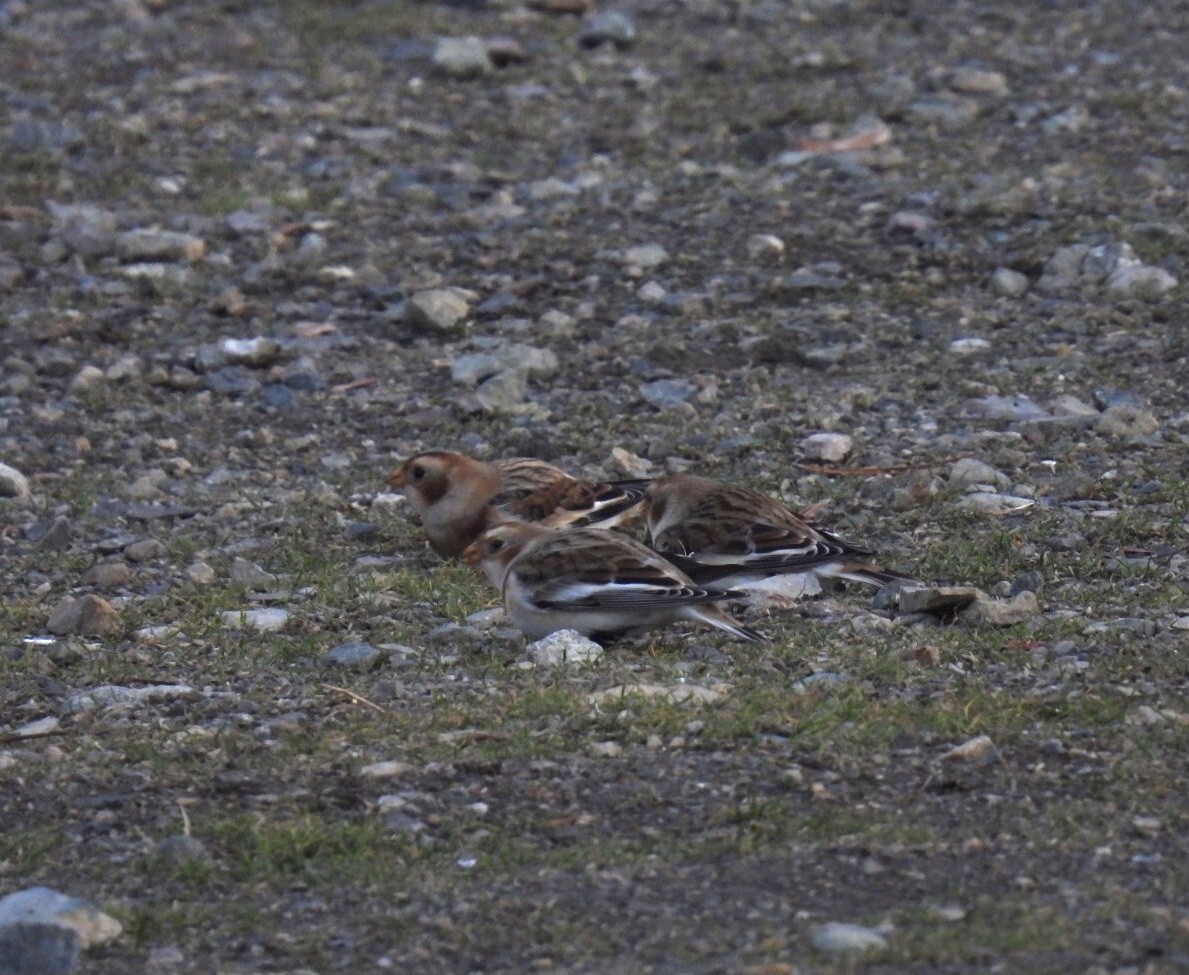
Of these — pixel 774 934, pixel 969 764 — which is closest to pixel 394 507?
pixel 969 764

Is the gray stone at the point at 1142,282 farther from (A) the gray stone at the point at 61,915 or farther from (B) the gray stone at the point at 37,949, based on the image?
(B) the gray stone at the point at 37,949

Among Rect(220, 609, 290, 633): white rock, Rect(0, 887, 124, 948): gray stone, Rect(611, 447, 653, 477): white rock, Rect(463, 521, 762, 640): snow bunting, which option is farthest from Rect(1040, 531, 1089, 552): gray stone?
Rect(0, 887, 124, 948): gray stone

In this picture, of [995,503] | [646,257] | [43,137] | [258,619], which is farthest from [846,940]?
[43,137]

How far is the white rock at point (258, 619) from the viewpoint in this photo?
6.18m

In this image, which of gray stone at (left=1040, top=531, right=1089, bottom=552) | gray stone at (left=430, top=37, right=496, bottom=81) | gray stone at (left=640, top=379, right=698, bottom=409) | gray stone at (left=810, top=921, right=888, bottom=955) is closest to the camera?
gray stone at (left=810, top=921, right=888, bottom=955)

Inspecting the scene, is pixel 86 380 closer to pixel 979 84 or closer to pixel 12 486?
pixel 12 486

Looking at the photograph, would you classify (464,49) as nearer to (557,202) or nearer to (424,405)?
(557,202)

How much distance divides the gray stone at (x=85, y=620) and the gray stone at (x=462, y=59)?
275 inches

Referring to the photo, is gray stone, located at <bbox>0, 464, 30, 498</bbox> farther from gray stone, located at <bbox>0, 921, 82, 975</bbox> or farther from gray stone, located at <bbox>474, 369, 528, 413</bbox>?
gray stone, located at <bbox>0, 921, 82, 975</bbox>

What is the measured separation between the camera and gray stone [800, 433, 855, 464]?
25.2 ft

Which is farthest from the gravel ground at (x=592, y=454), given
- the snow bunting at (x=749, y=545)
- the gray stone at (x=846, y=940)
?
the snow bunting at (x=749, y=545)

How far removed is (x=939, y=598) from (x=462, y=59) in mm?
7485

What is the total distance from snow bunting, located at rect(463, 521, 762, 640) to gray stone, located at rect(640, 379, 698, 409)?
7.28ft

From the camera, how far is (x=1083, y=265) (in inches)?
368
